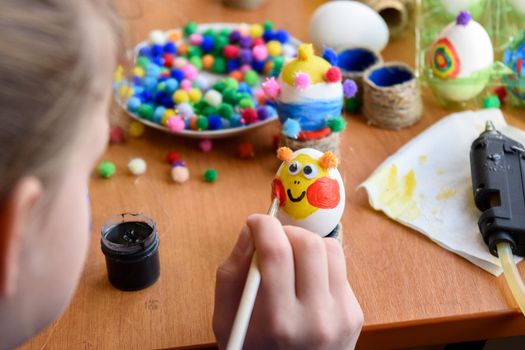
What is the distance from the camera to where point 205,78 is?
1032 millimetres

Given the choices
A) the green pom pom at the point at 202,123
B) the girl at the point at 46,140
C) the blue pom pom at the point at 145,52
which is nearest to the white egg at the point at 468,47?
the green pom pom at the point at 202,123

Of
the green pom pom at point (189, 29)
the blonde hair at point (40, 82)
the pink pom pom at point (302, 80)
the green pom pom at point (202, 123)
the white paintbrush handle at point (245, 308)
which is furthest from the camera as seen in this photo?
the green pom pom at point (189, 29)

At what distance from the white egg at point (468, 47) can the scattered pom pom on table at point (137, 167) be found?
1.46ft

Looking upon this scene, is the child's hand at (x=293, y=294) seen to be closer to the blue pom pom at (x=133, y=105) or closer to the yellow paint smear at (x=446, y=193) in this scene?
the yellow paint smear at (x=446, y=193)

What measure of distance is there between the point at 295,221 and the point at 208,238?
0.13m

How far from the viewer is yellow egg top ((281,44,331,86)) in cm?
79

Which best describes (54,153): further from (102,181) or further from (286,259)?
(102,181)

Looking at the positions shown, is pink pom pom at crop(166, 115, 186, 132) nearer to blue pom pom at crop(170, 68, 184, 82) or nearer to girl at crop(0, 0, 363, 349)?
blue pom pom at crop(170, 68, 184, 82)

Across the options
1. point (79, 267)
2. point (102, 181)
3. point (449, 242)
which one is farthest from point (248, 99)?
point (79, 267)

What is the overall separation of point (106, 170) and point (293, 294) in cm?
37

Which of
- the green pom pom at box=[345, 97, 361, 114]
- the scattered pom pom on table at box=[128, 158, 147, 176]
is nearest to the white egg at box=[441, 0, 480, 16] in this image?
the green pom pom at box=[345, 97, 361, 114]

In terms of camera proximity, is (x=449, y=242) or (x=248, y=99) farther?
(x=248, y=99)

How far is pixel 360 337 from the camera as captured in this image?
673mm

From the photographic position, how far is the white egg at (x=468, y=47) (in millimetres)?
902
